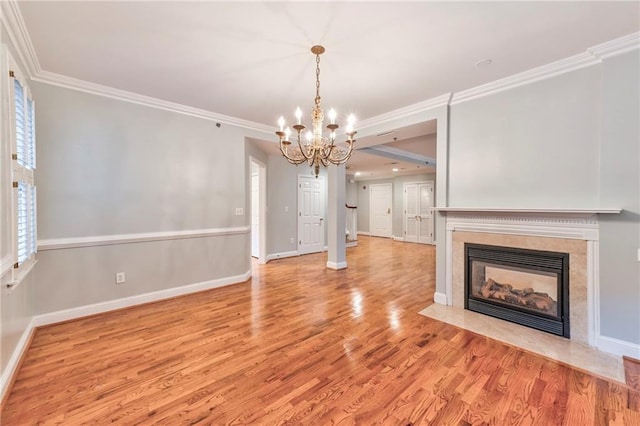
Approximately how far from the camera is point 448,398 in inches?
70.0

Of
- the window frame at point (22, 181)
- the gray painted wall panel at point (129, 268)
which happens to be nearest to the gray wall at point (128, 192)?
the gray painted wall panel at point (129, 268)

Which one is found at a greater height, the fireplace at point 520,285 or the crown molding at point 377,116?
the crown molding at point 377,116

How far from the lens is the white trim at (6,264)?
5.77 feet

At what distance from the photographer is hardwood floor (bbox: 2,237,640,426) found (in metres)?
1.64

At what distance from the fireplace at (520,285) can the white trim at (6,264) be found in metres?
4.09

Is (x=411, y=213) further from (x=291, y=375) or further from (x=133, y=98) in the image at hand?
(x=133, y=98)

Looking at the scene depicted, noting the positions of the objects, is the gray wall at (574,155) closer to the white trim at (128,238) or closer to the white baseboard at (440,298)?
the white baseboard at (440,298)

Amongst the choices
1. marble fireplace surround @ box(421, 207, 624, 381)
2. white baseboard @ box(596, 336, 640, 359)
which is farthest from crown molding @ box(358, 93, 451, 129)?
white baseboard @ box(596, 336, 640, 359)

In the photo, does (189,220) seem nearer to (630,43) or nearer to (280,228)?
(280,228)

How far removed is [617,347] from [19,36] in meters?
5.46

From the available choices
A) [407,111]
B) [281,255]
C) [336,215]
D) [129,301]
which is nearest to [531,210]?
[407,111]

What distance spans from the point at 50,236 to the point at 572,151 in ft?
17.3

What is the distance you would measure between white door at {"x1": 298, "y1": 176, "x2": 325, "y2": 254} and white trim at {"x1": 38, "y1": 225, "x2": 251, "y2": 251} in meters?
2.55

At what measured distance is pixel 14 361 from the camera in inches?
79.0
